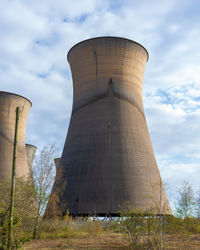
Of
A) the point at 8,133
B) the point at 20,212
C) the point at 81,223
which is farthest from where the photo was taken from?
the point at 8,133

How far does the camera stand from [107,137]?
17812mm

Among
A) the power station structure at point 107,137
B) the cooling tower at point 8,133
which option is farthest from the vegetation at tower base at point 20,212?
the cooling tower at point 8,133

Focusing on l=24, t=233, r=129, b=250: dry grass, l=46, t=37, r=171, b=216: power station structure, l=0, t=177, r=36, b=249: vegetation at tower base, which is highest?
l=46, t=37, r=171, b=216: power station structure

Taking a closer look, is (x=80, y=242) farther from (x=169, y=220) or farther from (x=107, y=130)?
(x=107, y=130)

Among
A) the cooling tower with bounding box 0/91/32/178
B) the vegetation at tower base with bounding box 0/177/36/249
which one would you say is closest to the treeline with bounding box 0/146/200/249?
the vegetation at tower base with bounding box 0/177/36/249

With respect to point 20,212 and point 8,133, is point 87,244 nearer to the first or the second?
point 20,212

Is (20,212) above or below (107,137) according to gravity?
below

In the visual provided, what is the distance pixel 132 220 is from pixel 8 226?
3.78 metres

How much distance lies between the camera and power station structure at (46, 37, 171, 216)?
1648 cm

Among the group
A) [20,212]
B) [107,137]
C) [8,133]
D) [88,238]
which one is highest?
[8,133]

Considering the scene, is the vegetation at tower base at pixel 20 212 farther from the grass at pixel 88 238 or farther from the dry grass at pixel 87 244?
the grass at pixel 88 238

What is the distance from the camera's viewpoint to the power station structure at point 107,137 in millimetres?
16484

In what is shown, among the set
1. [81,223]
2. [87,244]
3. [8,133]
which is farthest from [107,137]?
[8,133]

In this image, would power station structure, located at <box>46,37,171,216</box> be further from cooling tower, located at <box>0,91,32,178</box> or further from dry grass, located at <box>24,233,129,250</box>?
cooling tower, located at <box>0,91,32,178</box>
